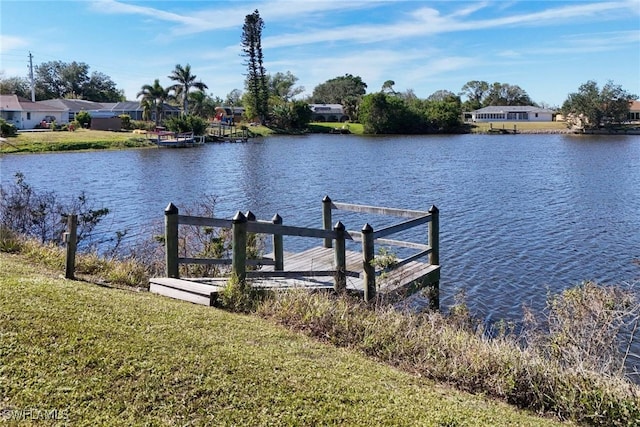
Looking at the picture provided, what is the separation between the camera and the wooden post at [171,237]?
29.7 ft

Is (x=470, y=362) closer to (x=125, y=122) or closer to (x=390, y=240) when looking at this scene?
(x=390, y=240)

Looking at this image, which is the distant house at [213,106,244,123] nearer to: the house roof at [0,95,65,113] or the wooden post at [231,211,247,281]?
the house roof at [0,95,65,113]

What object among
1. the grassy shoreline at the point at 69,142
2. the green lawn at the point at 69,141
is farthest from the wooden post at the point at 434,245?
the green lawn at the point at 69,141

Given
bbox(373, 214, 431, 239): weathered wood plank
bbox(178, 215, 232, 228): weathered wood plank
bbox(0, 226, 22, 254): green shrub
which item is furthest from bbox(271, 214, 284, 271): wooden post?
bbox(0, 226, 22, 254): green shrub

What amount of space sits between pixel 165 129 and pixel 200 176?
134ft

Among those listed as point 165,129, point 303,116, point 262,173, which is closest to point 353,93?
point 303,116

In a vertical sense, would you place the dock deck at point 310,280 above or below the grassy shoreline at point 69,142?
below

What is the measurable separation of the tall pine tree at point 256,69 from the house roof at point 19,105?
138 ft

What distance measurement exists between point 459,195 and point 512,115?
370ft

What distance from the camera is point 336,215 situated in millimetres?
23359

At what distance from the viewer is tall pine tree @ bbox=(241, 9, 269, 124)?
110 meters

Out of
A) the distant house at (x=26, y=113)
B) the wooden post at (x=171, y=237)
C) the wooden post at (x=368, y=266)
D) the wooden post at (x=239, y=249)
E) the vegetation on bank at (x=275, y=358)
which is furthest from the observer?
the distant house at (x=26, y=113)

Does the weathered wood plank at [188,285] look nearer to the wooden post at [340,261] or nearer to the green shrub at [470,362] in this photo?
the green shrub at [470,362]

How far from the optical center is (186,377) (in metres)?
5.24
